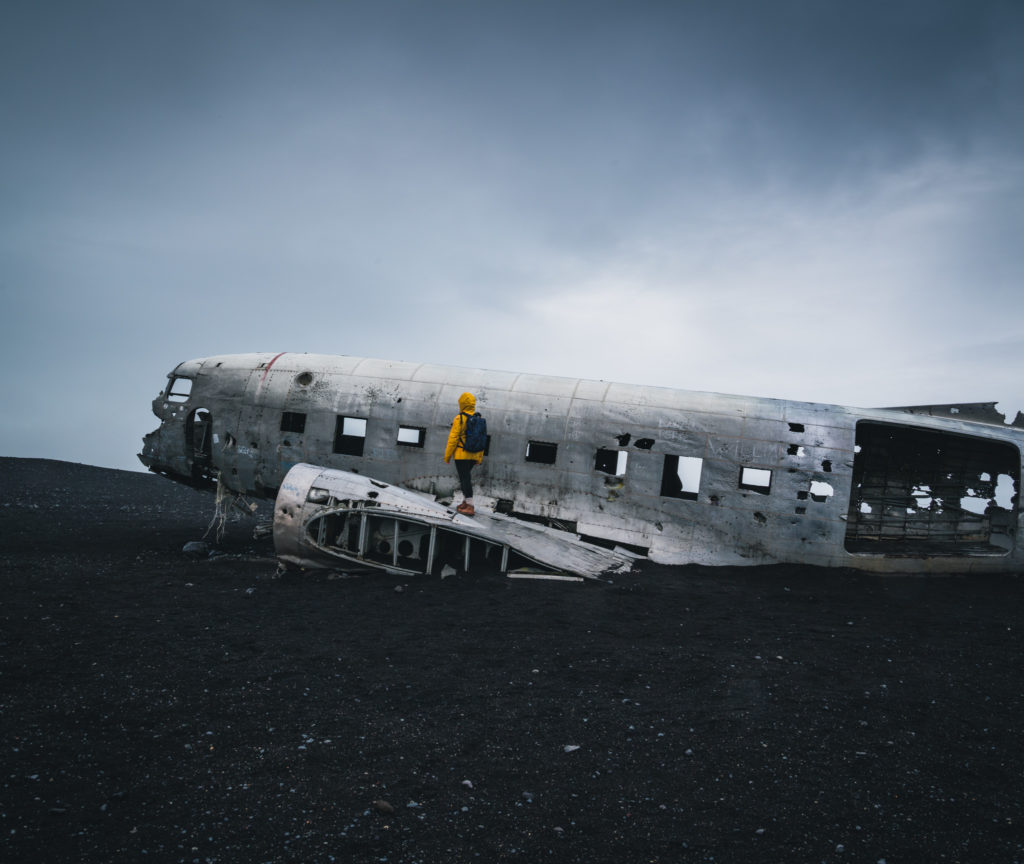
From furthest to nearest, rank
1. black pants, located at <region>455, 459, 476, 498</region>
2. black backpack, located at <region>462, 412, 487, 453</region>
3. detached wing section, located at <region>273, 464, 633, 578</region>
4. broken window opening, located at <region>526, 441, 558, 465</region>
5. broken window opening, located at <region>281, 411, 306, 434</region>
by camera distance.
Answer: broken window opening, located at <region>281, 411, 306, 434</region> < broken window opening, located at <region>526, 441, 558, 465</region> < black pants, located at <region>455, 459, 476, 498</region> < black backpack, located at <region>462, 412, 487, 453</region> < detached wing section, located at <region>273, 464, 633, 578</region>

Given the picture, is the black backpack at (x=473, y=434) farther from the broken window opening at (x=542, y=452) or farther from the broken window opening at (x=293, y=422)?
the broken window opening at (x=293, y=422)

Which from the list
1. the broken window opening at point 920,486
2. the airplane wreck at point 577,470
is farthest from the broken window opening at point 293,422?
the broken window opening at point 920,486

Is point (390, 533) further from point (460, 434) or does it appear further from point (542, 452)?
point (542, 452)

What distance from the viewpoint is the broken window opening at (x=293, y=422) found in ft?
47.6

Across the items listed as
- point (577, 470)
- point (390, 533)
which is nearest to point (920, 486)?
point (577, 470)

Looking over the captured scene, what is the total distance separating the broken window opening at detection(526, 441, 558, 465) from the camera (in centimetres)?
1351

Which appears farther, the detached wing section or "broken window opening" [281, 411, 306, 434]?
"broken window opening" [281, 411, 306, 434]

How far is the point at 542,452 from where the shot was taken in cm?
1359

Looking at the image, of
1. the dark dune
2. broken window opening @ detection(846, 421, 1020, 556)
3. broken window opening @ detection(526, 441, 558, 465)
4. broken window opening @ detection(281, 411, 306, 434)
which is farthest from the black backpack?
broken window opening @ detection(846, 421, 1020, 556)

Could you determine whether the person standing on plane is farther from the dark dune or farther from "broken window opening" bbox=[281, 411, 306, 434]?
"broken window opening" bbox=[281, 411, 306, 434]

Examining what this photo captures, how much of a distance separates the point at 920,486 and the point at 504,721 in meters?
13.6

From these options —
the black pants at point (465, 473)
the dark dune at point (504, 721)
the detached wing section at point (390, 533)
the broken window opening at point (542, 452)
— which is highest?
the broken window opening at point (542, 452)

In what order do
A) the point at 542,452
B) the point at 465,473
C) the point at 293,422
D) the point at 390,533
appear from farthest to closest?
the point at 293,422 < the point at 542,452 < the point at 465,473 < the point at 390,533

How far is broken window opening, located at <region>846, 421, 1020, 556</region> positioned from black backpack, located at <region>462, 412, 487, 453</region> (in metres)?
9.30
